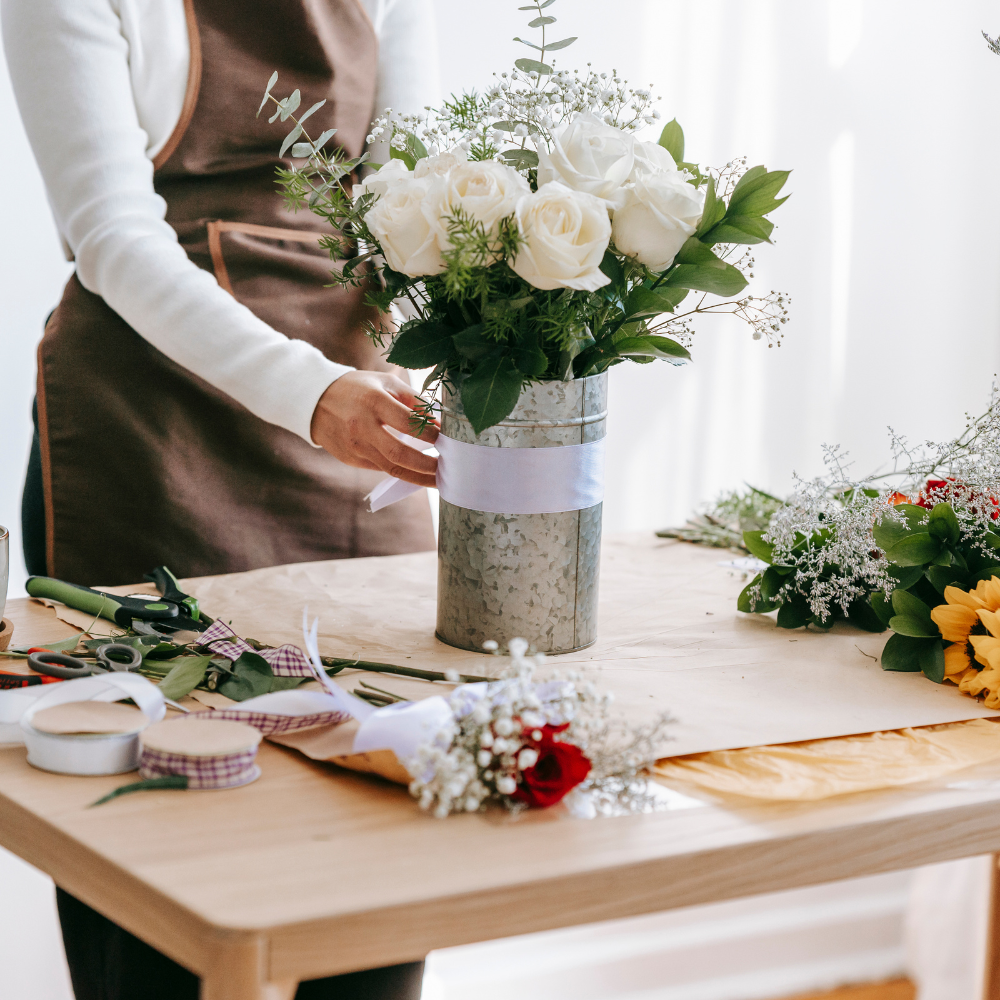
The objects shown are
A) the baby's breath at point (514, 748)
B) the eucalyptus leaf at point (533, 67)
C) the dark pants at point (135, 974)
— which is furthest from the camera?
the dark pants at point (135, 974)

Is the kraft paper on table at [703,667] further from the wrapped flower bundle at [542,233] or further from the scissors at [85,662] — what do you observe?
the wrapped flower bundle at [542,233]

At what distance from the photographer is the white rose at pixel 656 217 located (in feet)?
2.47

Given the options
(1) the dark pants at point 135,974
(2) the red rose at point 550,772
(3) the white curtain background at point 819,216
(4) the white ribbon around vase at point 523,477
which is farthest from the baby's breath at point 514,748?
(3) the white curtain background at point 819,216

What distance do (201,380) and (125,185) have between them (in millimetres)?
236

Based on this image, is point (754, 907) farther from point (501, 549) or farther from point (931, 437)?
point (501, 549)

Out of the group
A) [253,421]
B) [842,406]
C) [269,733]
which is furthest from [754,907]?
[269,733]

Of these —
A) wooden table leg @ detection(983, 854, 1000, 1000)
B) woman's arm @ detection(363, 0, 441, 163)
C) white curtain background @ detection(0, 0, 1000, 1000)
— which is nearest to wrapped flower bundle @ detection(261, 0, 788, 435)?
woman's arm @ detection(363, 0, 441, 163)

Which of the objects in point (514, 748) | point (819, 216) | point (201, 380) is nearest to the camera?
point (514, 748)

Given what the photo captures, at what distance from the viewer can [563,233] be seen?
72 cm

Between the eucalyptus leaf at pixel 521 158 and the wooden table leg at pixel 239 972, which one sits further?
the eucalyptus leaf at pixel 521 158

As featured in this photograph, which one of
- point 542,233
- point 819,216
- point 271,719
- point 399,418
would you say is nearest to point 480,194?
point 542,233

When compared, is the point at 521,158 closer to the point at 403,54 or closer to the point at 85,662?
the point at 85,662

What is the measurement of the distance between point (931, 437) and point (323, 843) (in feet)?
7.54

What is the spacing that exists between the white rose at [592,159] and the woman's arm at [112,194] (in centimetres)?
39
